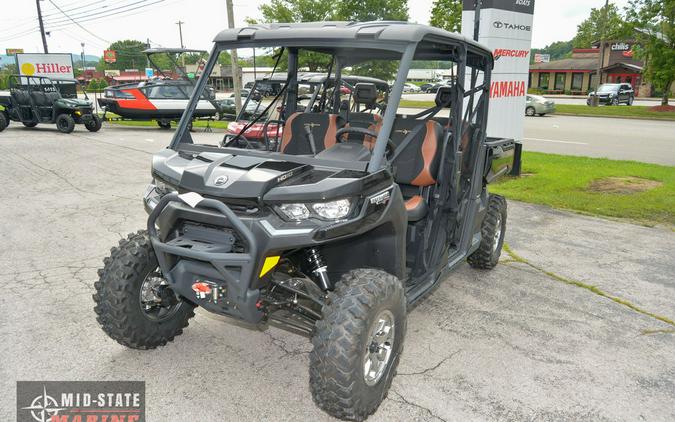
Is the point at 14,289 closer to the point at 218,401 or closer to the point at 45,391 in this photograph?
the point at 45,391

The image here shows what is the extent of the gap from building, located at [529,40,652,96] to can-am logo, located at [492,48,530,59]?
54770 mm

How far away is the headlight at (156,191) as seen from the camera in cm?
333

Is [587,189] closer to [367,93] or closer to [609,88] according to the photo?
[367,93]

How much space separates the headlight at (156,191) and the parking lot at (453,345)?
1.12 metres

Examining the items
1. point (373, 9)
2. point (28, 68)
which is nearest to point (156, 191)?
point (28, 68)

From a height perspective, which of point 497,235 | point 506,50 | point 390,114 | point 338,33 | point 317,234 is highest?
point 506,50

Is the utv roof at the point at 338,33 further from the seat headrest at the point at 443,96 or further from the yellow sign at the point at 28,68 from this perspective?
the yellow sign at the point at 28,68

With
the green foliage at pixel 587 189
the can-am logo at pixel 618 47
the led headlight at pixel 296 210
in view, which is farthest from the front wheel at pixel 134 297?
the can-am logo at pixel 618 47

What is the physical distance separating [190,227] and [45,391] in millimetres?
1448

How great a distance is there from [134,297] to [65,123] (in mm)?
17048

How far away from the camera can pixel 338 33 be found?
3299 mm

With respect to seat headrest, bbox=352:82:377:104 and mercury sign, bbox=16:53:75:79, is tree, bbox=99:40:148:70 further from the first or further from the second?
seat headrest, bbox=352:82:377:104

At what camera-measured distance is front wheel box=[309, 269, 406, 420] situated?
2.75 meters

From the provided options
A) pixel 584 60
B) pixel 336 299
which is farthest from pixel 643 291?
pixel 584 60
